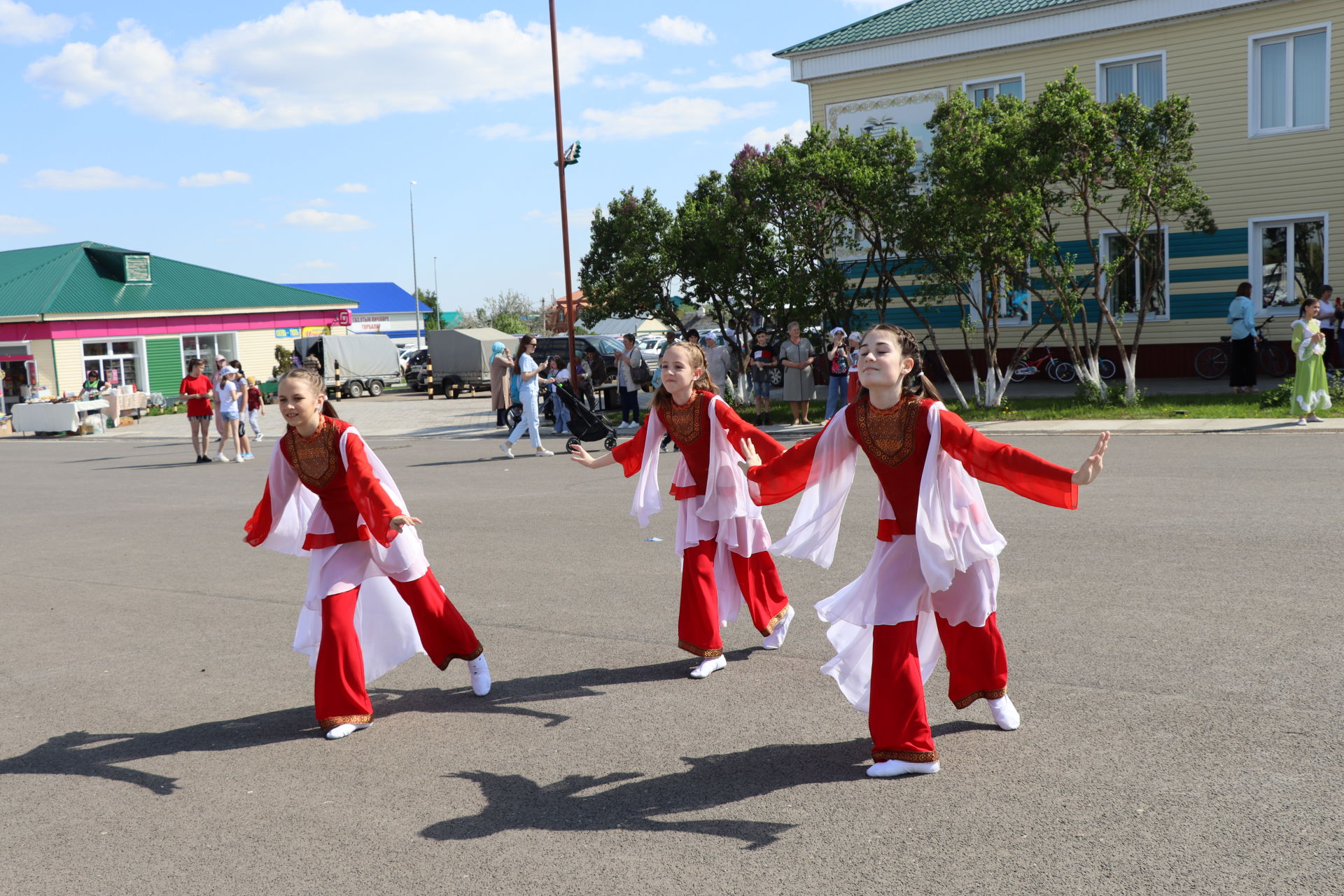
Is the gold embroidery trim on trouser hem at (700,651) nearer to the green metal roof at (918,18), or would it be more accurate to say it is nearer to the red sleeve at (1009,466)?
the red sleeve at (1009,466)

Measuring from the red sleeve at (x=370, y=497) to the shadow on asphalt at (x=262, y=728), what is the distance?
101 centimetres

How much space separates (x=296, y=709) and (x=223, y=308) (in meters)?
44.2

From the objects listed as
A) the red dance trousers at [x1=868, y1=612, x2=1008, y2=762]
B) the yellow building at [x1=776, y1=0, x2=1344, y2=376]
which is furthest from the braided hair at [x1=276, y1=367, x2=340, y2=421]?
the yellow building at [x1=776, y1=0, x2=1344, y2=376]

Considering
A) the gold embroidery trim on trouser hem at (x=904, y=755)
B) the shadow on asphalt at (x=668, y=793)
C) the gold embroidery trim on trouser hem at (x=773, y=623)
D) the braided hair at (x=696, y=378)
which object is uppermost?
the braided hair at (x=696, y=378)

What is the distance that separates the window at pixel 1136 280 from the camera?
82.0 feet

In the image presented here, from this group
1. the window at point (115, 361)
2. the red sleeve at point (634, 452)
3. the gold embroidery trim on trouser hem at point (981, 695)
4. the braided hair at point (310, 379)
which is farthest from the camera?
the window at point (115, 361)

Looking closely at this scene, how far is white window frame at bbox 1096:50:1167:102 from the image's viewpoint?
24.1m

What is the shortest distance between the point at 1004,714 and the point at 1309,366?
42.3 ft

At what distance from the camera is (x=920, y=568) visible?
4645 millimetres

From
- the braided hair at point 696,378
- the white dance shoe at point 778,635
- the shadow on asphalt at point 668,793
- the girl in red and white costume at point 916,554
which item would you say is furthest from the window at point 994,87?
the shadow on asphalt at point 668,793

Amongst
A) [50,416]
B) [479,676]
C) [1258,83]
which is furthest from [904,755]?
[50,416]

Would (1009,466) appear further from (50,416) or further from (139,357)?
(139,357)

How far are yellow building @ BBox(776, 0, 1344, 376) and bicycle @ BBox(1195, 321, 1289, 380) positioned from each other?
57 cm

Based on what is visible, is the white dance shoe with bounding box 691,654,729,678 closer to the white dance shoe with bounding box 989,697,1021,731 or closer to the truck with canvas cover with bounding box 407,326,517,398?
the white dance shoe with bounding box 989,697,1021,731
